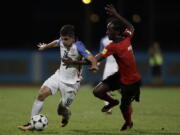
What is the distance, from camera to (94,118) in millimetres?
14406

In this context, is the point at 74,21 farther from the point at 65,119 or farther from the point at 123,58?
the point at 123,58

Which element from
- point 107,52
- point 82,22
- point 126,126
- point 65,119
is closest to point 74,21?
point 82,22

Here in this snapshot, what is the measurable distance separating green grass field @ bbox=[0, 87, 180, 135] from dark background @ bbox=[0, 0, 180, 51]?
63.5 ft

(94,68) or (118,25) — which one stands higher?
(118,25)

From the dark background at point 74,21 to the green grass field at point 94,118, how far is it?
762 inches

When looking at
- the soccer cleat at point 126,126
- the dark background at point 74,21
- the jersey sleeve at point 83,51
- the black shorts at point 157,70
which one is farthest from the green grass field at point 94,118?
the dark background at point 74,21

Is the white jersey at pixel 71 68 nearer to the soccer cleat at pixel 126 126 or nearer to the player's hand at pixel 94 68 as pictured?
the player's hand at pixel 94 68

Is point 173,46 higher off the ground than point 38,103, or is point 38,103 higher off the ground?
point 173,46

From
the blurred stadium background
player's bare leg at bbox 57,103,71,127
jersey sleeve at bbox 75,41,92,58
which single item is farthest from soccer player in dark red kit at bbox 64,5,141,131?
the blurred stadium background

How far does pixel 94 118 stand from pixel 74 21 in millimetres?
29654

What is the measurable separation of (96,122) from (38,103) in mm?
2315

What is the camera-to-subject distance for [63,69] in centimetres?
1184

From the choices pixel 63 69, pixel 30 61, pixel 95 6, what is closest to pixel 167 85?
pixel 30 61

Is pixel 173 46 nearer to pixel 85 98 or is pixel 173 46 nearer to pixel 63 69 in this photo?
pixel 85 98
